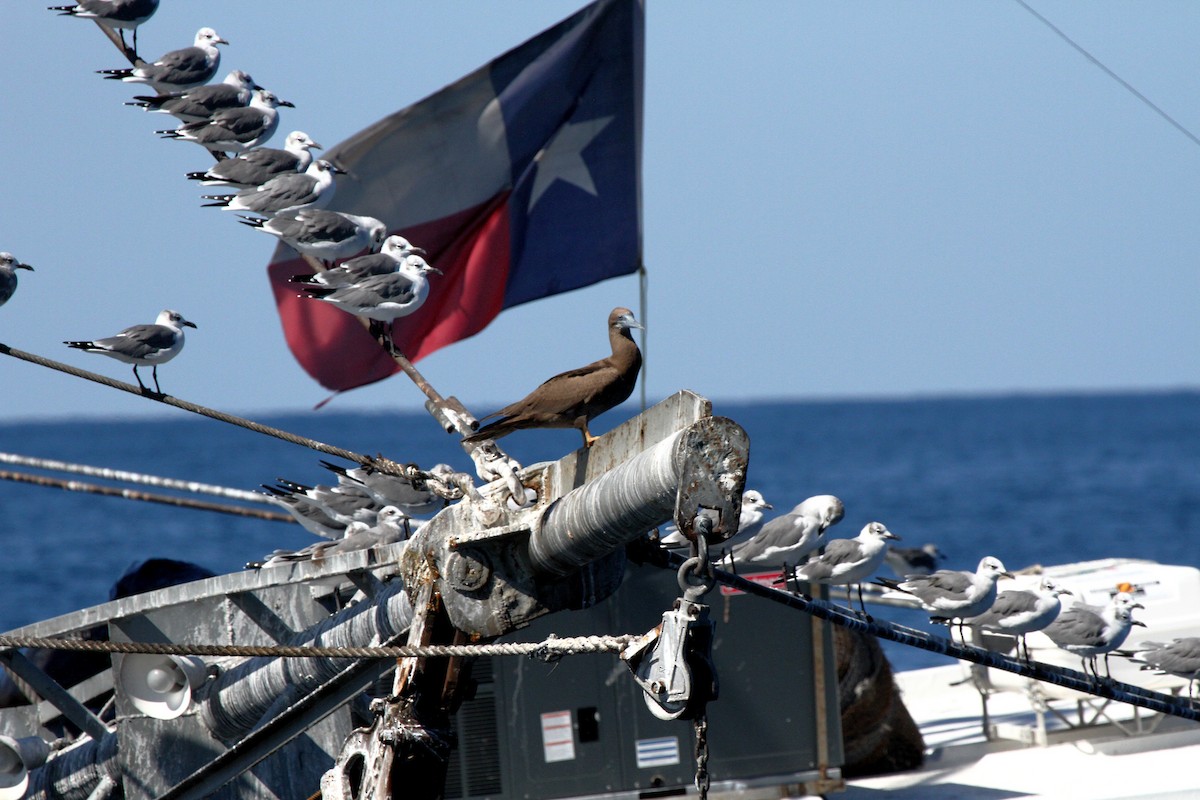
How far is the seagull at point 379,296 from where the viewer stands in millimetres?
8539

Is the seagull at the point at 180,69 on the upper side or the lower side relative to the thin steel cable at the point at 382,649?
upper

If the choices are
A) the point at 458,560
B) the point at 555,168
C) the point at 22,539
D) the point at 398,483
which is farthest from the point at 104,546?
the point at 458,560

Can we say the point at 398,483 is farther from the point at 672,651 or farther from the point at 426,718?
the point at 672,651

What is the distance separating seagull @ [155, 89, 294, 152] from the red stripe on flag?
270 cm

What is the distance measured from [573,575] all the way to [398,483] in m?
4.04

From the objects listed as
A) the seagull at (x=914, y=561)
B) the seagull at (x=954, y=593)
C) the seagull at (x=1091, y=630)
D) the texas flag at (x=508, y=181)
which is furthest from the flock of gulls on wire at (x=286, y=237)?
the seagull at (x=914, y=561)

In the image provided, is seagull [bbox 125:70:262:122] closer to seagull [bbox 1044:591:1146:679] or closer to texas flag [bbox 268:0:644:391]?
texas flag [bbox 268:0:644:391]

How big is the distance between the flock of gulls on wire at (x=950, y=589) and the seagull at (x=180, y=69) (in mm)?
4342

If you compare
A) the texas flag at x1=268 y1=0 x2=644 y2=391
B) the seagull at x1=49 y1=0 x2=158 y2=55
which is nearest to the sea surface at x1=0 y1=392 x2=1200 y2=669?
the texas flag at x1=268 y1=0 x2=644 y2=391

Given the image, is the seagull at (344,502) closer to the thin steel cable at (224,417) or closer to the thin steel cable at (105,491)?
the thin steel cable at (105,491)

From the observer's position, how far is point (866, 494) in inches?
2778

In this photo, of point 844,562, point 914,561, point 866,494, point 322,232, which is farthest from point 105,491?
point 866,494

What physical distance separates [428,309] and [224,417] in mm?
→ 5713

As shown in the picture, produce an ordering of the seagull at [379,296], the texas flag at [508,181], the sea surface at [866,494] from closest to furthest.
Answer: the seagull at [379,296], the texas flag at [508,181], the sea surface at [866,494]
